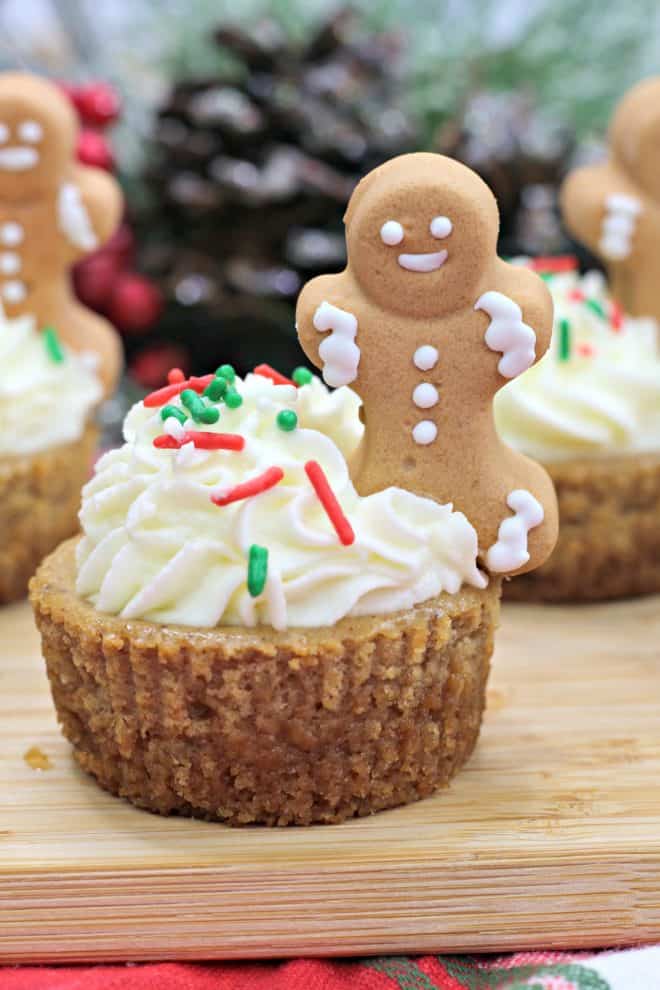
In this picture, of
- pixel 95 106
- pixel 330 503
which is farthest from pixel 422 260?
pixel 95 106

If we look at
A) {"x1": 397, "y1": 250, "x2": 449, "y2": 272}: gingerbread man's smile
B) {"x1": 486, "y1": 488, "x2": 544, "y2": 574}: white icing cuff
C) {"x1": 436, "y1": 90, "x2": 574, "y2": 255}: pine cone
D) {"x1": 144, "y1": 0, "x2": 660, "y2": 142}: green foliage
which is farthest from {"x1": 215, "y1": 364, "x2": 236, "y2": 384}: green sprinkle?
{"x1": 144, "y1": 0, "x2": 660, "y2": 142}: green foliage

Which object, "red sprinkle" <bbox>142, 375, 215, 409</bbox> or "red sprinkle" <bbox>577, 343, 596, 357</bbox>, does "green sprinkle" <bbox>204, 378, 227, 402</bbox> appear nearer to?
"red sprinkle" <bbox>142, 375, 215, 409</bbox>

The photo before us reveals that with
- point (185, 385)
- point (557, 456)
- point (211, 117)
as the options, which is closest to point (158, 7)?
point (211, 117)

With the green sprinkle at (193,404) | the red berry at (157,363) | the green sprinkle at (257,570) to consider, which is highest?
the green sprinkle at (193,404)

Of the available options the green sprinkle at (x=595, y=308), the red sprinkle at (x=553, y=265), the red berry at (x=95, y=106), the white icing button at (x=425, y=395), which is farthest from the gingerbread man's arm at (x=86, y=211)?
the white icing button at (x=425, y=395)

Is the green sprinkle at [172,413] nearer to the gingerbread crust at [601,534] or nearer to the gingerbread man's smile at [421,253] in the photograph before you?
the gingerbread man's smile at [421,253]

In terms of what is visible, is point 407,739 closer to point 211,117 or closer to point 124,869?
point 124,869

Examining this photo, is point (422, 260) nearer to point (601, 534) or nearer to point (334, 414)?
point (334, 414)
